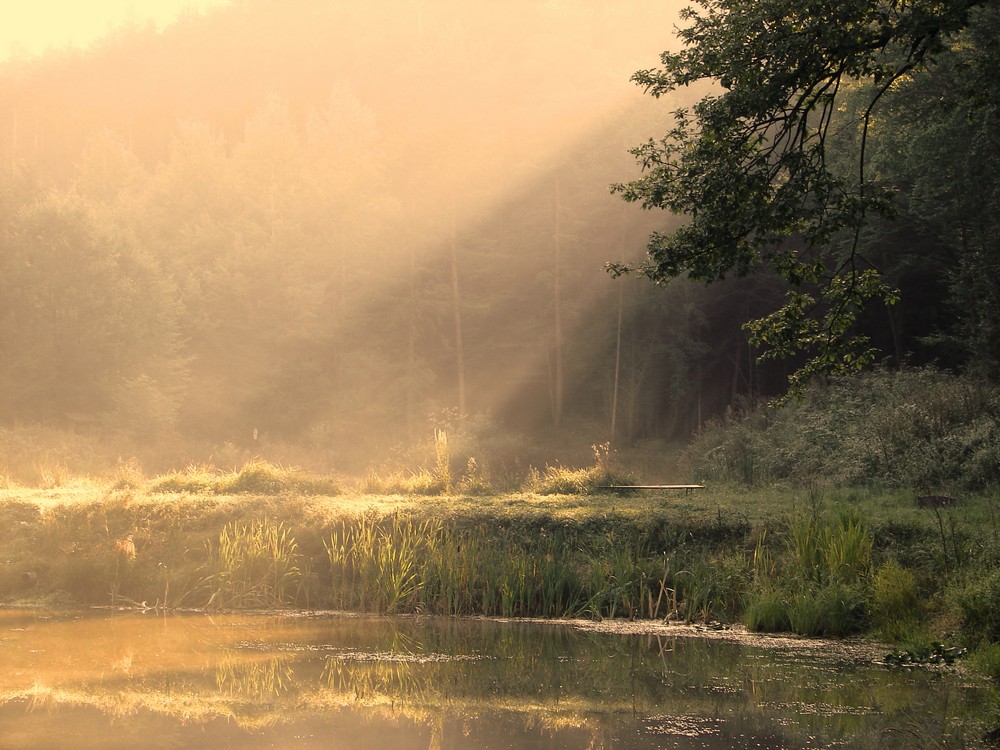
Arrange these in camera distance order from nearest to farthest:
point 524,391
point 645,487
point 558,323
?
point 645,487, point 558,323, point 524,391

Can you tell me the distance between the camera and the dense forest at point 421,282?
42.5 meters

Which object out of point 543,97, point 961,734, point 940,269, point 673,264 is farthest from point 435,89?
point 961,734

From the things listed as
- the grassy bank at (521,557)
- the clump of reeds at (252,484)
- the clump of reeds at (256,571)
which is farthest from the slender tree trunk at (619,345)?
the clump of reeds at (256,571)

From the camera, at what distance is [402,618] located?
14.6 m

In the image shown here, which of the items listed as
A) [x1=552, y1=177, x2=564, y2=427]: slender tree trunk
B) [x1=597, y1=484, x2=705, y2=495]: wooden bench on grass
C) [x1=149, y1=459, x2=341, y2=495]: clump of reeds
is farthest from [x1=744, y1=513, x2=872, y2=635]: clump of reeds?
[x1=552, y1=177, x2=564, y2=427]: slender tree trunk

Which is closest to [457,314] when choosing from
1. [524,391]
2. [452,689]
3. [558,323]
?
[558,323]

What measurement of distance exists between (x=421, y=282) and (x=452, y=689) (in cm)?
3900

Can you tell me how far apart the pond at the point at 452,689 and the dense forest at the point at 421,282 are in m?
26.1

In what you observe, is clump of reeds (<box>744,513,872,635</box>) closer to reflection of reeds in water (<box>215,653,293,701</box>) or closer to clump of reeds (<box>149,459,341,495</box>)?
reflection of reeds in water (<box>215,653,293,701</box>)

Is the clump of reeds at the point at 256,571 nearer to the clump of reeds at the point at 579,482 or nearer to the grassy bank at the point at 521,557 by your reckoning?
the grassy bank at the point at 521,557

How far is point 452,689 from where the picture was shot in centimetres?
1021

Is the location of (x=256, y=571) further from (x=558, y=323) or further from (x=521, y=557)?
(x=558, y=323)

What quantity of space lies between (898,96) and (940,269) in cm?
1227

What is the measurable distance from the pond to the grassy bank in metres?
0.99
